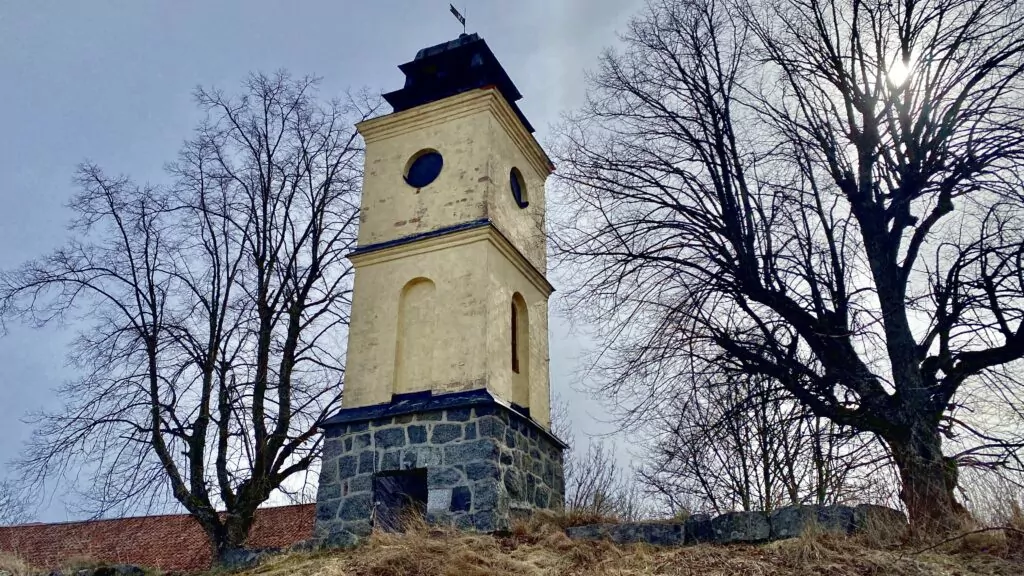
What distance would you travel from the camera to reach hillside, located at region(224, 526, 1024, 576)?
6.81 metres

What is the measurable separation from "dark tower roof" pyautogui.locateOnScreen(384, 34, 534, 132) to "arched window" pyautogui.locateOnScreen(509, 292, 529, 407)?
3.52 m

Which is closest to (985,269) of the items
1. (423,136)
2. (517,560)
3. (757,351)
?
(757,351)

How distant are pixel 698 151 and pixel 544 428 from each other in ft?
15.5

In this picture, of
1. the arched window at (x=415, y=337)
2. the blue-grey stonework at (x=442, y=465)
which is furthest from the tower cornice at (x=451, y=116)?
the blue-grey stonework at (x=442, y=465)

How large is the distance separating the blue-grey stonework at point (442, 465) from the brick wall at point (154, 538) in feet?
23.5

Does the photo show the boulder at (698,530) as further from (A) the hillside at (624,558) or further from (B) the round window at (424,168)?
(B) the round window at (424,168)

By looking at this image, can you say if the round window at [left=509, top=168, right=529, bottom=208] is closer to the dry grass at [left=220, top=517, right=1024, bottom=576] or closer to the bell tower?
the bell tower

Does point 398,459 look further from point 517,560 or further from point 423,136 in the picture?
point 423,136

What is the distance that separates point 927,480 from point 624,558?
3122 millimetres

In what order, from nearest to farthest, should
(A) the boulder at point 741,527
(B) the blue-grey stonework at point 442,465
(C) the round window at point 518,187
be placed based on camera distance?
1. (A) the boulder at point 741,527
2. (B) the blue-grey stonework at point 442,465
3. (C) the round window at point 518,187

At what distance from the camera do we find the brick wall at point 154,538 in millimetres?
18217

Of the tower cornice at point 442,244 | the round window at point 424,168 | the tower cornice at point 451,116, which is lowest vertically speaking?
the tower cornice at point 442,244

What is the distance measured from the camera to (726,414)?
29.9 feet

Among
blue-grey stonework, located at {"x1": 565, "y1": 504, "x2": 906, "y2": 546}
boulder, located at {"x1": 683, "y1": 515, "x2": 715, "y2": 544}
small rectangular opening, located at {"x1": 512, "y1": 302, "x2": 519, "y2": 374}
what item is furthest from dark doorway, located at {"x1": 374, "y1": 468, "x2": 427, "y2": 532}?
boulder, located at {"x1": 683, "y1": 515, "x2": 715, "y2": 544}
